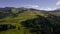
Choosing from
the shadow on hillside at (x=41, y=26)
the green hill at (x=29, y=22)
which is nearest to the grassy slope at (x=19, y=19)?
the green hill at (x=29, y=22)

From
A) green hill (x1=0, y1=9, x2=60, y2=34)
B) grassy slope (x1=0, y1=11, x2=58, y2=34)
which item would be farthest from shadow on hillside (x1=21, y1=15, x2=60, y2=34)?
grassy slope (x1=0, y1=11, x2=58, y2=34)

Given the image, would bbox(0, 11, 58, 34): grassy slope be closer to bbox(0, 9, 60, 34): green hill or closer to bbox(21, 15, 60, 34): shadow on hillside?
bbox(0, 9, 60, 34): green hill

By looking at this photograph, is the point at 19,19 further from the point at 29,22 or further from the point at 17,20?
the point at 29,22

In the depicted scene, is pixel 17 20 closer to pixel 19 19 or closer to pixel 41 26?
pixel 19 19

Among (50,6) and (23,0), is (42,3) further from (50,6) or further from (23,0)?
(23,0)

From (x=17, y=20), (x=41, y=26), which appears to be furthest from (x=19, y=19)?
(x=41, y=26)

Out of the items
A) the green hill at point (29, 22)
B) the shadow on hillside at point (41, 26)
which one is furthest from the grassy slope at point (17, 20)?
the shadow on hillside at point (41, 26)

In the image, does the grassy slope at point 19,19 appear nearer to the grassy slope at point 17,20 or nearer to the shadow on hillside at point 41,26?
the grassy slope at point 17,20

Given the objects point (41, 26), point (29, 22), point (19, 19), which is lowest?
point (41, 26)

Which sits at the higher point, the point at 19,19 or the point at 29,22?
the point at 19,19

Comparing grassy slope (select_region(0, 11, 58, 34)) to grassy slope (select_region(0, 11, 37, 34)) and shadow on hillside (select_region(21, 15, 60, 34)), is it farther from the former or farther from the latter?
shadow on hillside (select_region(21, 15, 60, 34))

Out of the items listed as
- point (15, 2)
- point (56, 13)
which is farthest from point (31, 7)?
point (56, 13)

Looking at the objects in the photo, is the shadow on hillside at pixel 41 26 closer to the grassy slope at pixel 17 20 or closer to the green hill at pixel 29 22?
the green hill at pixel 29 22
